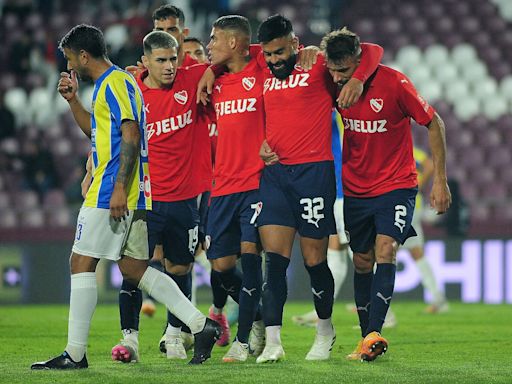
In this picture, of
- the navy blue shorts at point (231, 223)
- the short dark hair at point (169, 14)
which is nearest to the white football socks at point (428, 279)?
the short dark hair at point (169, 14)

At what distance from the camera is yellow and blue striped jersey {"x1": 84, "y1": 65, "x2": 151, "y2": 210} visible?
19.5 ft

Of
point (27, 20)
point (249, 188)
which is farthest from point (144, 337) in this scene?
point (27, 20)

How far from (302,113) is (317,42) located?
453 inches

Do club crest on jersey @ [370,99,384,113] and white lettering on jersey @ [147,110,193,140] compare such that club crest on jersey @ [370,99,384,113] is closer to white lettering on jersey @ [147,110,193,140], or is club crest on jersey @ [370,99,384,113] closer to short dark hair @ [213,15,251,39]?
short dark hair @ [213,15,251,39]

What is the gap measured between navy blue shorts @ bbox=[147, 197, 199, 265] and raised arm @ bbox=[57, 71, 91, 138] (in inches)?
31.5

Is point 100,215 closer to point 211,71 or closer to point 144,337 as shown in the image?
point 211,71

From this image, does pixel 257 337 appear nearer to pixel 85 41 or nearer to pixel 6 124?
pixel 85 41

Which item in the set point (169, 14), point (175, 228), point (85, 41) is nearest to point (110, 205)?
point (85, 41)

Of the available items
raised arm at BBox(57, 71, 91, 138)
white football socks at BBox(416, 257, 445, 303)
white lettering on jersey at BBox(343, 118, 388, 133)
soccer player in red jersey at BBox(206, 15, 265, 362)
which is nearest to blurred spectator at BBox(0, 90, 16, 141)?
white football socks at BBox(416, 257, 445, 303)

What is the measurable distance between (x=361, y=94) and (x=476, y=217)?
7.03 meters

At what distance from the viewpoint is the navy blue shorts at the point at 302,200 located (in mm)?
6520

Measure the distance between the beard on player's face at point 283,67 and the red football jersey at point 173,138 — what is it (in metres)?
0.72

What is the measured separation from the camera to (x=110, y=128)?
19.6 feet

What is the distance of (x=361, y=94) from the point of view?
6699mm
